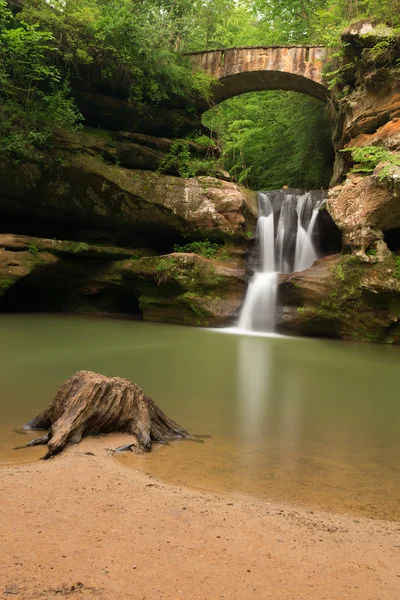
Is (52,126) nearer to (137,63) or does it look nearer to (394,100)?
(137,63)

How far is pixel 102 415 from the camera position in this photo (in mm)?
3982

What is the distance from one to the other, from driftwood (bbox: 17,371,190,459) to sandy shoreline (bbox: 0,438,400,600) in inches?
28.0

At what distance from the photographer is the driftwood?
384 centimetres

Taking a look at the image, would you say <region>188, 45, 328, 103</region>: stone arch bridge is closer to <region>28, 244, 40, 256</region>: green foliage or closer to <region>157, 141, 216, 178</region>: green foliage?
<region>157, 141, 216, 178</region>: green foliage

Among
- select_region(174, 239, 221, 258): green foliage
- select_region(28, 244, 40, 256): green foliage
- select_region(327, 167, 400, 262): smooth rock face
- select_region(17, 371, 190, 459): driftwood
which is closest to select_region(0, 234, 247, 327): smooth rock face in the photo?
select_region(28, 244, 40, 256): green foliage

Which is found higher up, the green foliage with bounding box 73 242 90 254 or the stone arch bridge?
the stone arch bridge

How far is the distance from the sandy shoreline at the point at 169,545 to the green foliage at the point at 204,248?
43.2ft

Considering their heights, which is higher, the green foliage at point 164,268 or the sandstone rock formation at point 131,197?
the sandstone rock formation at point 131,197

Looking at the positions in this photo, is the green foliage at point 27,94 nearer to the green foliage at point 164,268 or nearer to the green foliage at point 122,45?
the green foliage at point 122,45

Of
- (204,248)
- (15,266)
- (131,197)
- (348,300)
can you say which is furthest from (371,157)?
(15,266)

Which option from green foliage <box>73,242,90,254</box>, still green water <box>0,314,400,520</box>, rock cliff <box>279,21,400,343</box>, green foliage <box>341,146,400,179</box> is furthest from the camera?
green foliage <box>73,242,90,254</box>

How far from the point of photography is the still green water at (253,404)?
349 cm

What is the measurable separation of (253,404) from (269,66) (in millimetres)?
16012

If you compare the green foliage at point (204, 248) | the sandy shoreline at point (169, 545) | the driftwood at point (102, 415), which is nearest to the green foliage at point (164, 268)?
the green foliage at point (204, 248)
